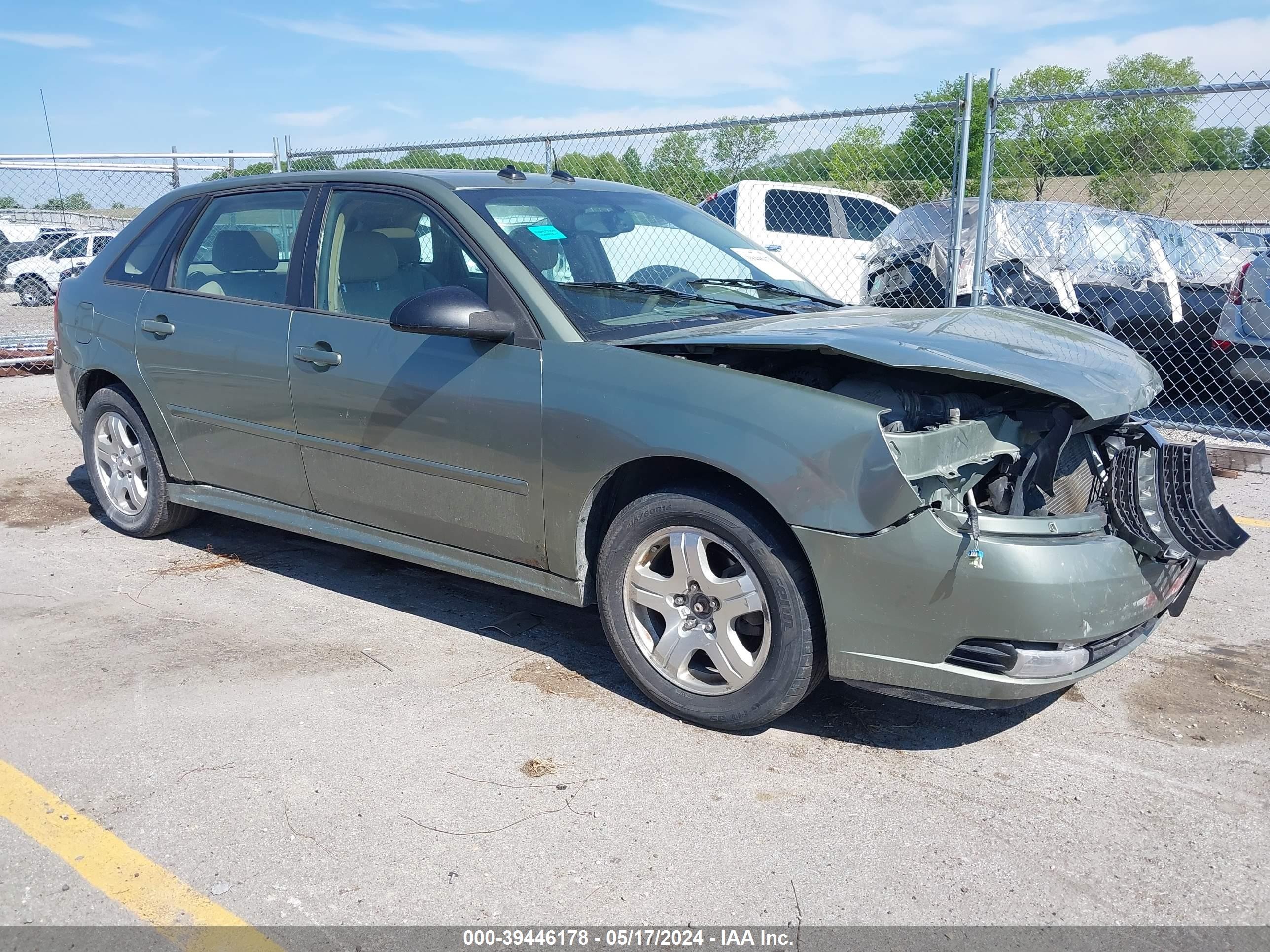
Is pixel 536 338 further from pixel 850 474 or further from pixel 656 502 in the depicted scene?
pixel 850 474

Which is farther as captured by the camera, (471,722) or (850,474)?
(471,722)

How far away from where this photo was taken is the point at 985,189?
7043 millimetres

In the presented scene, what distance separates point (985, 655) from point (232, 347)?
10.7 feet

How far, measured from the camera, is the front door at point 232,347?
4500 millimetres

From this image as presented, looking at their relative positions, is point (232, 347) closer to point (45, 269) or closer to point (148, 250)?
point (148, 250)

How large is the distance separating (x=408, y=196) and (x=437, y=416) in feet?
3.05

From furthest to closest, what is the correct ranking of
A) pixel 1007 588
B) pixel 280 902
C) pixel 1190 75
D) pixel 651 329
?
pixel 1190 75
pixel 651 329
pixel 1007 588
pixel 280 902

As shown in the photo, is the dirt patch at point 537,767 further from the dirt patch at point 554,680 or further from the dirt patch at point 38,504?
the dirt patch at point 38,504

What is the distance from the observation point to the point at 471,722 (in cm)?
355

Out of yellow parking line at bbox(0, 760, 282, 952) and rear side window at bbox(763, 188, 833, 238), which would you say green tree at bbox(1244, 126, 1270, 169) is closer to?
rear side window at bbox(763, 188, 833, 238)

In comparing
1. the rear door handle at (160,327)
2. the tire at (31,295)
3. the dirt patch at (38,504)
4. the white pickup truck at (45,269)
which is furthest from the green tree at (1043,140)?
the tire at (31,295)

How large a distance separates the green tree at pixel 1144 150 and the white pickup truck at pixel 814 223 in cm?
232

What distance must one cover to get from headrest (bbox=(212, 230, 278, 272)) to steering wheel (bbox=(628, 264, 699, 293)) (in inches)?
61.6

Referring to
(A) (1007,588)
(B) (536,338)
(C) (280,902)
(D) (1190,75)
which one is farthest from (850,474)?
(D) (1190,75)
